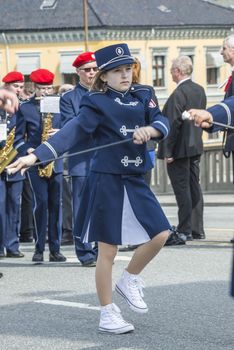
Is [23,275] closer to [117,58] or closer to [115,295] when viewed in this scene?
[115,295]

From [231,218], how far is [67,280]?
783 cm

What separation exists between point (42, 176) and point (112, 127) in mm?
3986

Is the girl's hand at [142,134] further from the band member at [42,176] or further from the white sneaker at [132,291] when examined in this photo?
the band member at [42,176]

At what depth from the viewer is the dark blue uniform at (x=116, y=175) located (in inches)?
308

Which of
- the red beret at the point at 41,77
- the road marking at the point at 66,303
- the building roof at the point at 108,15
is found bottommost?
the road marking at the point at 66,303

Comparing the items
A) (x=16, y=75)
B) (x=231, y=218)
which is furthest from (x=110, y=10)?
(x=16, y=75)

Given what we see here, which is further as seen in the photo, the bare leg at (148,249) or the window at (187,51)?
the window at (187,51)

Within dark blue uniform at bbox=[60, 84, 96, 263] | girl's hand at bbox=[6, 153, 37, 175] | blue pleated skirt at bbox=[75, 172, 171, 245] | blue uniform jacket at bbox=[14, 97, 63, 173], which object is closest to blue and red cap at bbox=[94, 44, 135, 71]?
blue pleated skirt at bbox=[75, 172, 171, 245]

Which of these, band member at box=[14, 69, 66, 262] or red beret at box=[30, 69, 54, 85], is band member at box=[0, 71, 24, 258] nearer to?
band member at box=[14, 69, 66, 262]

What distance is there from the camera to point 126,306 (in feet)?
29.1

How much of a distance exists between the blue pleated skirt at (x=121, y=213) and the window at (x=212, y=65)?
2763 inches

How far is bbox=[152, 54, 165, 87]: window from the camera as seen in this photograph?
75750 mm

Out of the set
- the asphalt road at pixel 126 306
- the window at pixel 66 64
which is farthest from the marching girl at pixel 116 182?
the window at pixel 66 64

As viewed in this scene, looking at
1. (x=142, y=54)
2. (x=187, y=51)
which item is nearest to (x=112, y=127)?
(x=142, y=54)
